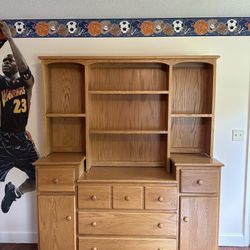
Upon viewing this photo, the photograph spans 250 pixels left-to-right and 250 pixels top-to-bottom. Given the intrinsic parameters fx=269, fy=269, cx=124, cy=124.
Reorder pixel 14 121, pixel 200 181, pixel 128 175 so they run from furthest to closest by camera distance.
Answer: pixel 14 121 < pixel 128 175 < pixel 200 181

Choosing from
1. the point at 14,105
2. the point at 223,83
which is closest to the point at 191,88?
the point at 223,83

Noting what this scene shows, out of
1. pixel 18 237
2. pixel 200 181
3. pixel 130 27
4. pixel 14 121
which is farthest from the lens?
pixel 18 237

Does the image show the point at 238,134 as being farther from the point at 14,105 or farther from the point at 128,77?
the point at 14,105

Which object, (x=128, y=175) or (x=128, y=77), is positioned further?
(x=128, y=77)

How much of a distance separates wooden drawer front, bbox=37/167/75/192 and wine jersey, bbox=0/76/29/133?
0.65m

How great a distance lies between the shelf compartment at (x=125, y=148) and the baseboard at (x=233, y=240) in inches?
40.4

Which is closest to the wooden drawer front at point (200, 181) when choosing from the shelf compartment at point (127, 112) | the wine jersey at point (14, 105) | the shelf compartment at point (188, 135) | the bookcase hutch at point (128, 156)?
the bookcase hutch at point (128, 156)

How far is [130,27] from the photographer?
2.57 metres

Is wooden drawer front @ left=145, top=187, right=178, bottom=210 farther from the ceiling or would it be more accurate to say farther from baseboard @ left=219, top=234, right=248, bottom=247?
the ceiling

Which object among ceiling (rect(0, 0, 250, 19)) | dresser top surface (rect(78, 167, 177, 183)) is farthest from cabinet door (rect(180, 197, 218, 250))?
ceiling (rect(0, 0, 250, 19))

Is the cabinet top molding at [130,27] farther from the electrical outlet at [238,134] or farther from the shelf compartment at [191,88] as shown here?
the electrical outlet at [238,134]

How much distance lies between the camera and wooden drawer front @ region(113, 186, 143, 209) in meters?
2.24

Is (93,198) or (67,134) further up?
(67,134)

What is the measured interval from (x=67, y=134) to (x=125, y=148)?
59cm
